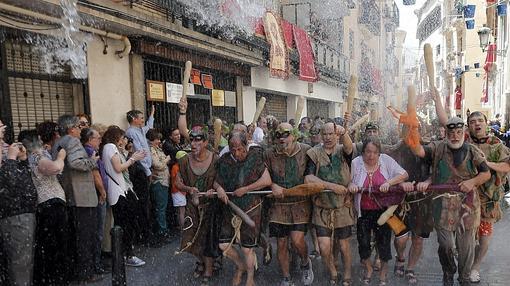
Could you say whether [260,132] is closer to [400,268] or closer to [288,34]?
[400,268]

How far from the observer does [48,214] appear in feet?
15.5

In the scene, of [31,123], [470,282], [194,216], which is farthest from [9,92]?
[470,282]

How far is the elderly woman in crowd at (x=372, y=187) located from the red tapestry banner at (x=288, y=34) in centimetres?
974

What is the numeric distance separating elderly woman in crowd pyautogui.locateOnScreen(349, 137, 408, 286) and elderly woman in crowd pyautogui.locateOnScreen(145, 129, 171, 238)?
9.76 ft

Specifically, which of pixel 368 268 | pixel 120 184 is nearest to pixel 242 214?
pixel 368 268

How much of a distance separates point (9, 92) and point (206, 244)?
3.25m

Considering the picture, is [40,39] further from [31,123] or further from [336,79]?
[336,79]

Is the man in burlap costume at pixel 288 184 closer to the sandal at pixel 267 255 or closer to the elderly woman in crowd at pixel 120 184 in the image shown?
the sandal at pixel 267 255

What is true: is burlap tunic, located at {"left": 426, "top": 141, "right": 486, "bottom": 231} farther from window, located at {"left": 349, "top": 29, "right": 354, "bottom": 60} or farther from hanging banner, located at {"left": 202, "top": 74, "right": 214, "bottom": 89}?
window, located at {"left": 349, "top": 29, "right": 354, "bottom": 60}

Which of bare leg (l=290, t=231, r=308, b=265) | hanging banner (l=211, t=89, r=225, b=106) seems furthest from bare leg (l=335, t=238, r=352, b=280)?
hanging banner (l=211, t=89, r=225, b=106)

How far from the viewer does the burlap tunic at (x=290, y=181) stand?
15.5ft

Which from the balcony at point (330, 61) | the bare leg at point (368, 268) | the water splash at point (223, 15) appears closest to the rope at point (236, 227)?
the bare leg at point (368, 268)

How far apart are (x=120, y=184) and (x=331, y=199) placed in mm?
2454

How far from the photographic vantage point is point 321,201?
185 inches
